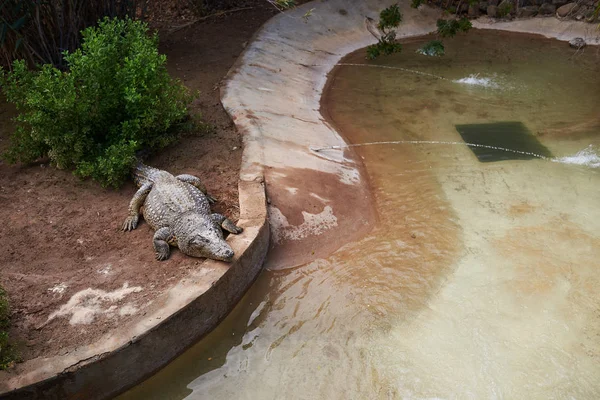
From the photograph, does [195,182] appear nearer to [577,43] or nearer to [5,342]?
[5,342]

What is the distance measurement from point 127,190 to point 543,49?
8065 mm

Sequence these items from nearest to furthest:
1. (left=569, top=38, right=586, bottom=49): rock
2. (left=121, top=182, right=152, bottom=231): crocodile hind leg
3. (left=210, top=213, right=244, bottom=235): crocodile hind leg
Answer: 1. (left=210, top=213, right=244, bottom=235): crocodile hind leg
2. (left=121, top=182, right=152, bottom=231): crocodile hind leg
3. (left=569, top=38, right=586, bottom=49): rock

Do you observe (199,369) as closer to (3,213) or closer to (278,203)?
(278,203)

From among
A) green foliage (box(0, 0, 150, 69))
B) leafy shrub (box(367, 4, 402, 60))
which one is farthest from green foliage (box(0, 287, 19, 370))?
leafy shrub (box(367, 4, 402, 60))

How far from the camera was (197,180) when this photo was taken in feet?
17.0

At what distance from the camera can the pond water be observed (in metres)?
3.82

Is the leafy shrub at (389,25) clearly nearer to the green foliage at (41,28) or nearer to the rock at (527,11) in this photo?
the green foliage at (41,28)

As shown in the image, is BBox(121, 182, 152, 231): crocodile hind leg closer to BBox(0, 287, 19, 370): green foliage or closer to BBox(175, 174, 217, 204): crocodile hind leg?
BBox(175, 174, 217, 204): crocodile hind leg

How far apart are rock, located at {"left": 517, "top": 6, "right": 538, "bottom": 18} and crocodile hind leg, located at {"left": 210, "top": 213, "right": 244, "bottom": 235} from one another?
8.79 meters

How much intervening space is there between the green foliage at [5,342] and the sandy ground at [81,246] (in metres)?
0.06

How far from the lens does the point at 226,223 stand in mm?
4652

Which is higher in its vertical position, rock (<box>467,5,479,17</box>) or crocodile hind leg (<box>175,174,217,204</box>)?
rock (<box>467,5,479,17</box>)

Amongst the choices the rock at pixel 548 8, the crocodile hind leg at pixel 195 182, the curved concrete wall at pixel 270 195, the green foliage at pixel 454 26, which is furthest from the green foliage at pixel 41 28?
the rock at pixel 548 8

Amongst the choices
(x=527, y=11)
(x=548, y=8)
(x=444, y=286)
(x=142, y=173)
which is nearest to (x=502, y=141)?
(x=444, y=286)
